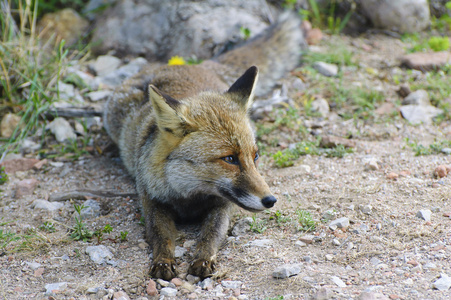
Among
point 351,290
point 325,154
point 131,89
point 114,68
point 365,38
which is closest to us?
point 351,290

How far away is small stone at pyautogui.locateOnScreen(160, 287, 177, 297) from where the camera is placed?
376 centimetres

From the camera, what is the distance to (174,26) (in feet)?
29.3

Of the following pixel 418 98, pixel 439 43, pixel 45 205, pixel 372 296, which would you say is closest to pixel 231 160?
pixel 372 296

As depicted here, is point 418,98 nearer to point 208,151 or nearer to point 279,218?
point 279,218

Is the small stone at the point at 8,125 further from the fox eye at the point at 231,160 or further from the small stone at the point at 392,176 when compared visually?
the small stone at the point at 392,176

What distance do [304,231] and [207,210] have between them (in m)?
1.11

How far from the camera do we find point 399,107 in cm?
706

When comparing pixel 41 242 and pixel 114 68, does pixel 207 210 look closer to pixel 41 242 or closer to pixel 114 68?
pixel 41 242

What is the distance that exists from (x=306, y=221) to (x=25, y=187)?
3.61 metres

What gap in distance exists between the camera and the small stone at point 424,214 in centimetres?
433

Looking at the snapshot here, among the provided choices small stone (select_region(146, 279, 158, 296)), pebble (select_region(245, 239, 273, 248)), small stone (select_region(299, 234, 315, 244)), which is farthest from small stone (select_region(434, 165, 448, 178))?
small stone (select_region(146, 279, 158, 296))

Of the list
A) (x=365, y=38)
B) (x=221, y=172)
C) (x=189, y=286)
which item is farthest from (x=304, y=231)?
(x=365, y=38)

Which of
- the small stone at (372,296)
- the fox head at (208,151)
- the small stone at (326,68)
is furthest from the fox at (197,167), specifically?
the small stone at (326,68)

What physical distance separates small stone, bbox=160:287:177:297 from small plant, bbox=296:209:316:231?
147cm
